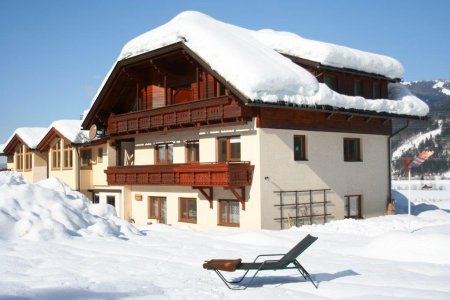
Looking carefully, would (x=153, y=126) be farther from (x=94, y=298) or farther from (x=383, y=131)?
(x=94, y=298)

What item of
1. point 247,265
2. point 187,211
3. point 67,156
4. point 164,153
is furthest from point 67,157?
point 247,265

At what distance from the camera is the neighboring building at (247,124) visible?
789 inches

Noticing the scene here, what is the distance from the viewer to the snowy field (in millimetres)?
8586

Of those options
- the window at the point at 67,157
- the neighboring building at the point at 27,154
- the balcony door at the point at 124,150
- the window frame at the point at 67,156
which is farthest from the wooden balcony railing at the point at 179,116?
the neighboring building at the point at 27,154

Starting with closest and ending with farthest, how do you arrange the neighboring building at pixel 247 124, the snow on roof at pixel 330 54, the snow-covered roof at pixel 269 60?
1. the snow-covered roof at pixel 269 60
2. the neighboring building at pixel 247 124
3. the snow on roof at pixel 330 54

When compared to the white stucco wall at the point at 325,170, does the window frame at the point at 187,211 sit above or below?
below

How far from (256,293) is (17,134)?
111ft

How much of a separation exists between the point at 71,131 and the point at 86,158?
1.87m

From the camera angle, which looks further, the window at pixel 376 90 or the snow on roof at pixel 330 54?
the window at pixel 376 90

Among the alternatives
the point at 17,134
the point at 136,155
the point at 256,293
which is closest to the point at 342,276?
the point at 256,293

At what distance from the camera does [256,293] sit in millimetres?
8648

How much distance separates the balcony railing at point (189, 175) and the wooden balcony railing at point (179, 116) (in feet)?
5.95

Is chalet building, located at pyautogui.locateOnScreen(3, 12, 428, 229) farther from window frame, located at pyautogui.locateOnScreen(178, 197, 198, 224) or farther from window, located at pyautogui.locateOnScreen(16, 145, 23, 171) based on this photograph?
window, located at pyautogui.locateOnScreen(16, 145, 23, 171)

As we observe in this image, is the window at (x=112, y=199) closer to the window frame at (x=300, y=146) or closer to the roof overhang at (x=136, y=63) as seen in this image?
the roof overhang at (x=136, y=63)
